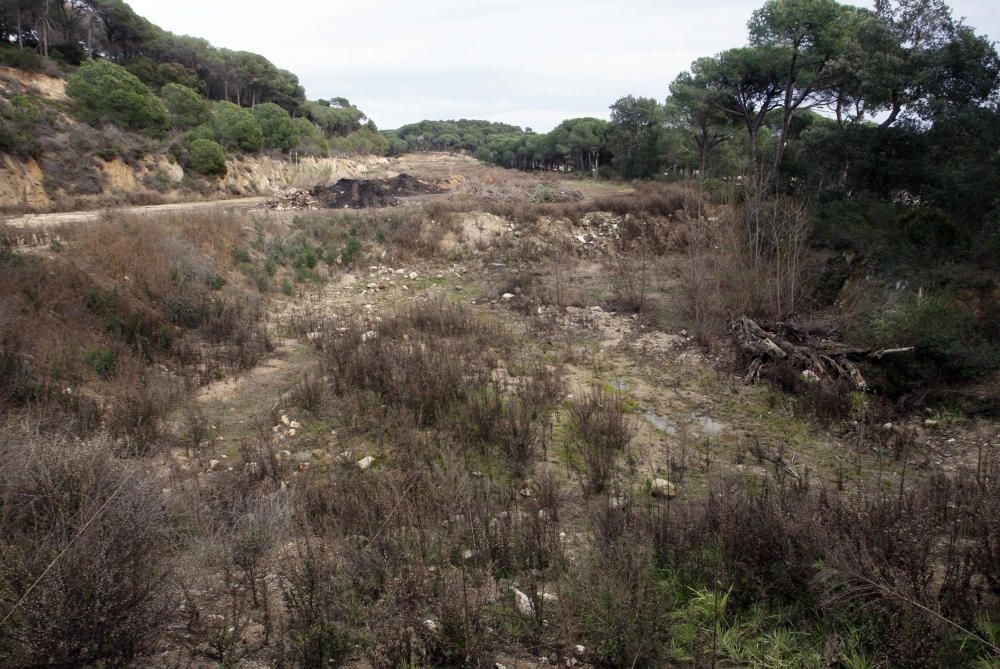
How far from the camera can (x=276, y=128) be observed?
34031mm

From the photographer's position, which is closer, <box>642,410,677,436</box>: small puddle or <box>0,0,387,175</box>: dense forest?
<box>642,410,677,436</box>: small puddle

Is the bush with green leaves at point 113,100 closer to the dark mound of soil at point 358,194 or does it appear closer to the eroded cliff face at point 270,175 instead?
the eroded cliff face at point 270,175

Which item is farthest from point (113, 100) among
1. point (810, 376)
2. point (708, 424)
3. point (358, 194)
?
point (810, 376)

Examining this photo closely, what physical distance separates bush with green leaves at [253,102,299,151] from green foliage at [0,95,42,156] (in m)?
16.0

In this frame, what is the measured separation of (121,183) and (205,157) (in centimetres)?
538

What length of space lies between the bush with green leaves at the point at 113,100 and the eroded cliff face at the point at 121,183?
289 cm

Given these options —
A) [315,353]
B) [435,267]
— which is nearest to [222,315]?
[315,353]

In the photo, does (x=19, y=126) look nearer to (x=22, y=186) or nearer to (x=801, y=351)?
(x=22, y=186)

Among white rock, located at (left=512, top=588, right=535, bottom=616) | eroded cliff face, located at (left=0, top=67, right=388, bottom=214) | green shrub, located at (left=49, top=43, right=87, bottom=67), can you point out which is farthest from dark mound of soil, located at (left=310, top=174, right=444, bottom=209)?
green shrub, located at (left=49, top=43, right=87, bottom=67)

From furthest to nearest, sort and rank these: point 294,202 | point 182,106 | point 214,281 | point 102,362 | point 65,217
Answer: point 182,106 < point 294,202 < point 65,217 < point 214,281 < point 102,362

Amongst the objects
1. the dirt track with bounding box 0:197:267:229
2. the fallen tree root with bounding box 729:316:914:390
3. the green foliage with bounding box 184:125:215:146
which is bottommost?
the fallen tree root with bounding box 729:316:914:390

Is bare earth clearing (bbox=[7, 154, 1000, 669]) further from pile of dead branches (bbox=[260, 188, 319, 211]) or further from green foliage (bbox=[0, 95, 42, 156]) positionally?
green foliage (bbox=[0, 95, 42, 156])

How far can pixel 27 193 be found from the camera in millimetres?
15211

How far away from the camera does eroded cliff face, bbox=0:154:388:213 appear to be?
1509 cm
